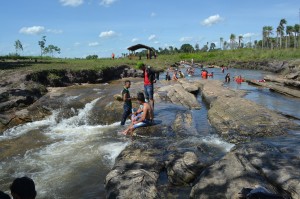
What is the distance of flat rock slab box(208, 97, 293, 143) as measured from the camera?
11.4 meters

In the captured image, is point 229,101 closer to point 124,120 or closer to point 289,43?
point 124,120

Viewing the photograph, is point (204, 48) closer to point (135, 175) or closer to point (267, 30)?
point (267, 30)

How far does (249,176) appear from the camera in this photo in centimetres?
632

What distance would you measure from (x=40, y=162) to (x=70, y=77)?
14685mm

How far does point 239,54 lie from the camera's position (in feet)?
267

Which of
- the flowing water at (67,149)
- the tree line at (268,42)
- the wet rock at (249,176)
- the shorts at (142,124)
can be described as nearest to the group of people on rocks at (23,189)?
the wet rock at (249,176)

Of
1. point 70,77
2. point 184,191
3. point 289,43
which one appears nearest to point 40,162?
point 184,191

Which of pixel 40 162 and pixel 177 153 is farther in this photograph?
pixel 40 162

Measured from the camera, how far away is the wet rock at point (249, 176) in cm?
601

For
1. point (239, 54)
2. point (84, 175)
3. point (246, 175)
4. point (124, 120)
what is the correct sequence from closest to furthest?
point (246, 175) < point (84, 175) < point (124, 120) < point (239, 54)

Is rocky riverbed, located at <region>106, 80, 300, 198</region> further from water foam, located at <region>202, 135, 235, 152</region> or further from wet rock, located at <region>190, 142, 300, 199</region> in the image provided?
water foam, located at <region>202, 135, 235, 152</region>

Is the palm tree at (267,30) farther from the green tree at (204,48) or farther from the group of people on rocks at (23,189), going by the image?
the group of people on rocks at (23,189)

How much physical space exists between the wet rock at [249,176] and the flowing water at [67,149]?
2.62m

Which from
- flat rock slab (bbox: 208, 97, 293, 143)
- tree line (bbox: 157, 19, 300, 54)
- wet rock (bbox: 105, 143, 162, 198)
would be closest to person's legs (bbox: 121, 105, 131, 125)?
flat rock slab (bbox: 208, 97, 293, 143)
